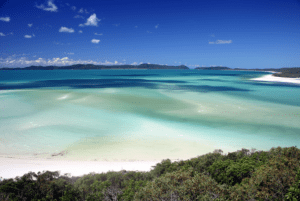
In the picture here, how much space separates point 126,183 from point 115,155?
377 cm

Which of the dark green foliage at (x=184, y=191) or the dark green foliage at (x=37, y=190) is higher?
the dark green foliage at (x=184, y=191)

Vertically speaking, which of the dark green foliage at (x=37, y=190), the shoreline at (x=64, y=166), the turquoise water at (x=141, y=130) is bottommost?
the shoreline at (x=64, y=166)

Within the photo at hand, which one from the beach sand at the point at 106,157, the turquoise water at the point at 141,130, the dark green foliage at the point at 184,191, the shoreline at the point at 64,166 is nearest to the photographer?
the dark green foliage at the point at 184,191

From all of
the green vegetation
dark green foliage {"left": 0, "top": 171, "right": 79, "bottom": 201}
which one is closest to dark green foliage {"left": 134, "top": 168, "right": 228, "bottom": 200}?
the green vegetation

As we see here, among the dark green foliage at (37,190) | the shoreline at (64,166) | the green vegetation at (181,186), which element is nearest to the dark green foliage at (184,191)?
the green vegetation at (181,186)

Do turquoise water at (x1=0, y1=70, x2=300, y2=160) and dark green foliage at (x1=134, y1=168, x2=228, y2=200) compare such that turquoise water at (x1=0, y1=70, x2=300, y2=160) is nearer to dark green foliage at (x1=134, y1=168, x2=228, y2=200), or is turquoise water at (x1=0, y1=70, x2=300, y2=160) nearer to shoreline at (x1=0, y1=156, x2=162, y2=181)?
shoreline at (x1=0, y1=156, x2=162, y2=181)

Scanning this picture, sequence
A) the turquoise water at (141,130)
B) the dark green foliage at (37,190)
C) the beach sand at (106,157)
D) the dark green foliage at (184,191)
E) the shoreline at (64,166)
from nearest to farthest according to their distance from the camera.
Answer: the dark green foliage at (184,191)
the dark green foliage at (37,190)
the shoreline at (64,166)
the beach sand at (106,157)
the turquoise water at (141,130)

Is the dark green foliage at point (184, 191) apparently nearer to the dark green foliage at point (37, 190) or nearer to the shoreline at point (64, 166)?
the dark green foliage at point (37, 190)

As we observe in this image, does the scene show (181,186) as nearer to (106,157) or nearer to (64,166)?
(106,157)

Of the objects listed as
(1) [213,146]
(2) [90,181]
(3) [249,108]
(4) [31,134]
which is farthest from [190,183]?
(3) [249,108]

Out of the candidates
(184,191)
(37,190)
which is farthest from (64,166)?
(184,191)

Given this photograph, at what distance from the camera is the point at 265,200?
3807 mm

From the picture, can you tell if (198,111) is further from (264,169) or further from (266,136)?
(264,169)

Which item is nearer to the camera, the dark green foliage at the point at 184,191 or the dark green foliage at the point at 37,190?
the dark green foliage at the point at 184,191
